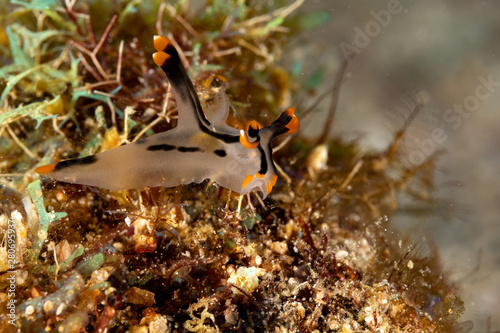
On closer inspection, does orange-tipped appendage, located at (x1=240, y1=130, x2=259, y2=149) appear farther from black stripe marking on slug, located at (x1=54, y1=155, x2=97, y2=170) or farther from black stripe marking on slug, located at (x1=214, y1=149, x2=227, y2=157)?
black stripe marking on slug, located at (x1=54, y1=155, x2=97, y2=170)

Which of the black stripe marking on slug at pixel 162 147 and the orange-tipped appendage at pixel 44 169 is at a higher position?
the black stripe marking on slug at pixel 162 147

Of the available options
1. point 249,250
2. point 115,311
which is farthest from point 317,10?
point 115,311

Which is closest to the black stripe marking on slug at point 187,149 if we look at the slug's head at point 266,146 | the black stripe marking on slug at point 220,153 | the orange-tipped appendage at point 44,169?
the black stripe marking on slug at point 220,153

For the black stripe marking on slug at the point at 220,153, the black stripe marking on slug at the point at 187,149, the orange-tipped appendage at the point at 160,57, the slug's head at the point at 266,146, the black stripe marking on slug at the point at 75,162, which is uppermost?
the orange-tipped appendage at the point at 160,57

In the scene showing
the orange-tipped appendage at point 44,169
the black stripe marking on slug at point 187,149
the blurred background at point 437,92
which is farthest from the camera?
the blurred background at point 437,92

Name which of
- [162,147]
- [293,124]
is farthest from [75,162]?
[293,124]

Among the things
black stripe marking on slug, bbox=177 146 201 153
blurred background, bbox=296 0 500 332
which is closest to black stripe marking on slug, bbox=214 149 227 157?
black stripe marking on slug, bbox=177 146 201 153

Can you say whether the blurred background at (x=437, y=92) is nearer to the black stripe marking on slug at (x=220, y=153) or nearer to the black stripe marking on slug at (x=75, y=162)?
the black stripe marking on slug at (x=220, y=153)

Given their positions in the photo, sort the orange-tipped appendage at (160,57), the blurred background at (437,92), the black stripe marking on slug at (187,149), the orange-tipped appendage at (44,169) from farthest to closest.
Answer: the blurred background at (437,92) → the black stripe marking on slug at (187,149) → the orange-tipped appendage at (160,57) → the orange-tipped appendage at (44,169)
